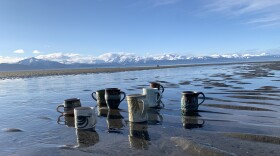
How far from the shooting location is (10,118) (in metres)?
12.9

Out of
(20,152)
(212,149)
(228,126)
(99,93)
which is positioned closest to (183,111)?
(228,126)

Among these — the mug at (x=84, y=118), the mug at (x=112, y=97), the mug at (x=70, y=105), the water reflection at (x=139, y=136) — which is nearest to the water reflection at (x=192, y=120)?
the water reflection at (x=139, y=136)

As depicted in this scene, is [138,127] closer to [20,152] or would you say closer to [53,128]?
[53,128]

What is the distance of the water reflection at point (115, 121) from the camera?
9742 millimetres

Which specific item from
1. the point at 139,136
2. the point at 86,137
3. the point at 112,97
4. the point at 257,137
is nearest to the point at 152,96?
the point at 112,97

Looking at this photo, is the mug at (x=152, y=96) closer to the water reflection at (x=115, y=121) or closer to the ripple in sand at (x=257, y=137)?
the water reflection at (x=115, y=121)

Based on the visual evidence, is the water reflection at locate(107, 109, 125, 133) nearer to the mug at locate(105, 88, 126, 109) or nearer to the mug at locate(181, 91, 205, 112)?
the mug at locate(105, 88, 126, 109)

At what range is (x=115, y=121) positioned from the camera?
1099cm

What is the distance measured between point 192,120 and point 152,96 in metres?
2.81

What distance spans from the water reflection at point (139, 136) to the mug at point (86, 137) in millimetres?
953

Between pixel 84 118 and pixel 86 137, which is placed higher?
pixel 84 118

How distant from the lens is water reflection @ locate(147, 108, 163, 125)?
10453 mm

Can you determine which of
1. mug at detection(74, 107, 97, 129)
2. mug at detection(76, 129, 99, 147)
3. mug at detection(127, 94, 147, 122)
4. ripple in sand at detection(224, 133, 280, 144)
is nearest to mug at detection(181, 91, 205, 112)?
mug at detection(127, 94, 147, 122)

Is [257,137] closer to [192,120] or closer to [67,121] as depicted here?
[192,120]
